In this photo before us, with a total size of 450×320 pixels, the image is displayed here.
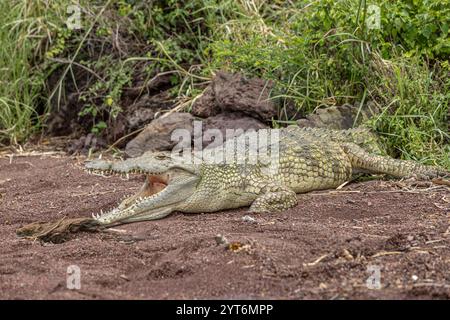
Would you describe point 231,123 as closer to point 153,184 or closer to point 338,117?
point 338,117

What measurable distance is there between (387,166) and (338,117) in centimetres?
89

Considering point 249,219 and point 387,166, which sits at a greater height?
point 387,166

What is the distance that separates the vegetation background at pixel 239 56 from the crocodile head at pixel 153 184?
5.92 ft

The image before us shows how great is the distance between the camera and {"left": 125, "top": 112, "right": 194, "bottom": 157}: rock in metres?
7.38

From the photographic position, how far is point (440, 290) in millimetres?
3516

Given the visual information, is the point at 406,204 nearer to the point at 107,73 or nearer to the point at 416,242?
the point at 416,242

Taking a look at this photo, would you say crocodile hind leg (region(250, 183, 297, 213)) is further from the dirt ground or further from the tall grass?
the tall grass

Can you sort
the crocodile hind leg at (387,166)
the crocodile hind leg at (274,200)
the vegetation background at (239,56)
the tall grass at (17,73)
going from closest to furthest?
the crocodile hind leg at (274,200) < the crocodile hind leg at (387,166) < the vegetation background at (239,56) < the tall grass at (17,73)

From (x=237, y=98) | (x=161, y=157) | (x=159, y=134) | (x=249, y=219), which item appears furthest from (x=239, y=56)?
(x=249, y=219)

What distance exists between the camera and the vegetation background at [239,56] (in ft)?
21.7

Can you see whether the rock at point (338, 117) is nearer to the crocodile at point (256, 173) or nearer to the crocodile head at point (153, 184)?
the crocodile at point (256, 173)

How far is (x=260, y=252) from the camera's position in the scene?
4.15 m

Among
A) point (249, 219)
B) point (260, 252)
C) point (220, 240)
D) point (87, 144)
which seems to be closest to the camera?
point (260, 252)

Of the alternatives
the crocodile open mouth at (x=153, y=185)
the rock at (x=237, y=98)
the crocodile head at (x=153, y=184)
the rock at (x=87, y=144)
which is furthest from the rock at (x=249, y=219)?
the rock at (x=87, y=144)
